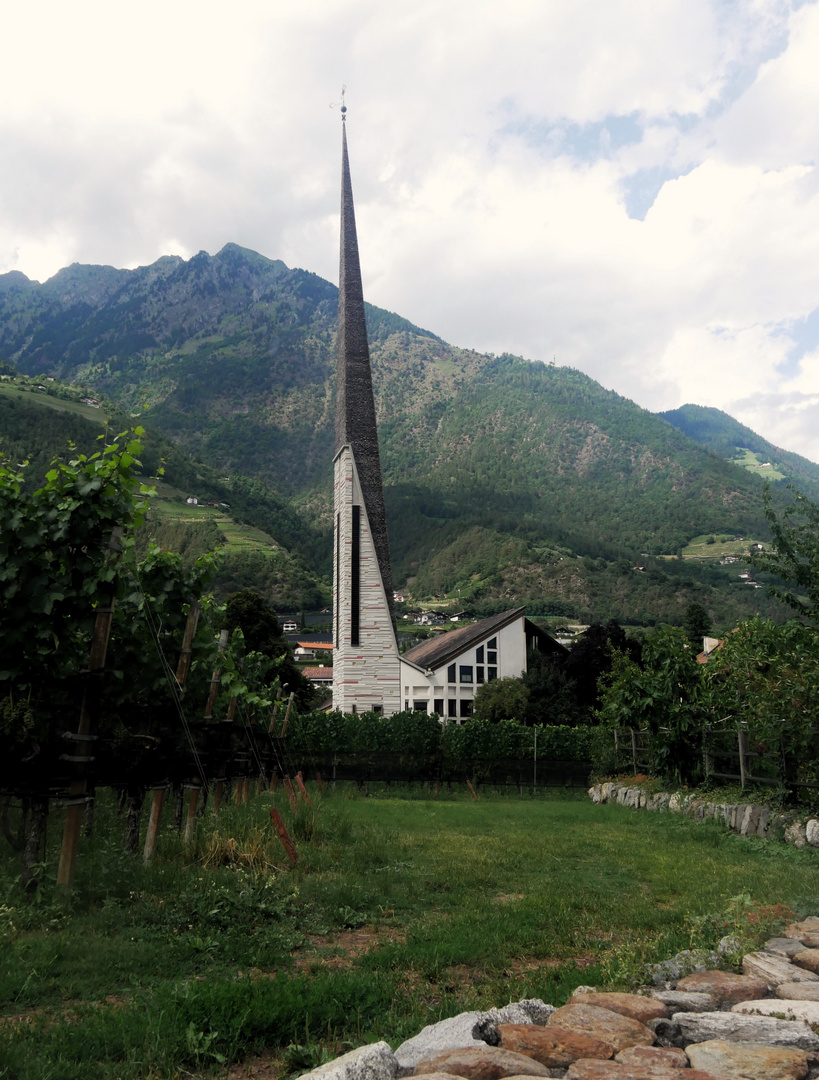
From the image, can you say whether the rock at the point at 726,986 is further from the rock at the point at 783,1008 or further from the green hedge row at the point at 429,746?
the green hedge row at the point at 429,746

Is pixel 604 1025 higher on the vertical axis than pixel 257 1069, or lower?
higher

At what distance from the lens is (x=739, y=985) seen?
4.02 m

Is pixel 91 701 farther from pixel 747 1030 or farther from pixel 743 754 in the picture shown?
pixel 743 754

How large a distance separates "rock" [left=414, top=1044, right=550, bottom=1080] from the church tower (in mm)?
30012

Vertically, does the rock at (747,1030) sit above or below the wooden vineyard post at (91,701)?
below

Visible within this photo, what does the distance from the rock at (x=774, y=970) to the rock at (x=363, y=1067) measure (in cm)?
242

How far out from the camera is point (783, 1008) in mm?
3729

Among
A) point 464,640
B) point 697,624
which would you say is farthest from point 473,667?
point 697,624

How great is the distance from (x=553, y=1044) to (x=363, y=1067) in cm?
84

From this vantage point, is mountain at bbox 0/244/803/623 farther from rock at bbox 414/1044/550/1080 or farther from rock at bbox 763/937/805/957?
rock at bbox 414/1044/550/1080

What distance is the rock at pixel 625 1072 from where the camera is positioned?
2.73 m

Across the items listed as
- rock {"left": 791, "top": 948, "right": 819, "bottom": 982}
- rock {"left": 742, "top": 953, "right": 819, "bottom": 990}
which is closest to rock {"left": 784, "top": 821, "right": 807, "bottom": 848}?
rock {"left": 791, "top": 948, "right": 819, "bottom": 982}

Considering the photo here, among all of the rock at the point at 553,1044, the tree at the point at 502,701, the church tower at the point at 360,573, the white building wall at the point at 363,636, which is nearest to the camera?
the rock at the point at 553,1044

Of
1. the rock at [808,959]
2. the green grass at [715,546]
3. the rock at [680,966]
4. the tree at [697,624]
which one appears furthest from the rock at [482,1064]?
the green grass at [715,546]
